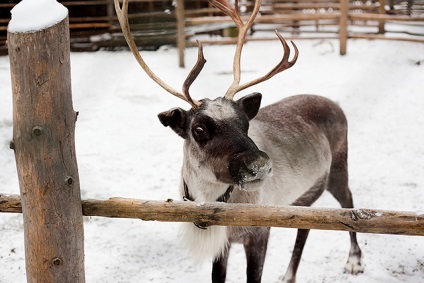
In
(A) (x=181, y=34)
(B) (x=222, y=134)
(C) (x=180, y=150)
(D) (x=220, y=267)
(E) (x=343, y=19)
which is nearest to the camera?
(B) (x=222, y=134)

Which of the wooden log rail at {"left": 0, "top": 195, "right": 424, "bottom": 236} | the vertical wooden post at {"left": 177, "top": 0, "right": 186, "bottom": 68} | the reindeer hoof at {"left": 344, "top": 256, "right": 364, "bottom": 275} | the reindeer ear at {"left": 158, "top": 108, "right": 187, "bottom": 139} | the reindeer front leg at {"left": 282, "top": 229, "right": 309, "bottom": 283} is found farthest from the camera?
the vertical wooden post at {"left": 177, "top": 0, "right": 186, "bottom": 68}

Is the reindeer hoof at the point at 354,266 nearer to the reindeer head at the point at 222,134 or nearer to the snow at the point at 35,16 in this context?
the reindeer head at the point at 222,134

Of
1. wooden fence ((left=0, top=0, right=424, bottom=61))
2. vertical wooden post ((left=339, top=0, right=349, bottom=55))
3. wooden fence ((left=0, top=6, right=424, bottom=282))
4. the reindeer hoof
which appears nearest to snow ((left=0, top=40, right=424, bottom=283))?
the reindeer hoof

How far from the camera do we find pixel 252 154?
8.93 ft

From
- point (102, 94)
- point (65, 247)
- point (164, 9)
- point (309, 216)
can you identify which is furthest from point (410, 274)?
point (164, 9)

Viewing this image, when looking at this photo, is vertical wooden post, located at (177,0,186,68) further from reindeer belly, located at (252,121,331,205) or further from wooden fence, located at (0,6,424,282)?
wooden fence, located at (0,6,424,282)

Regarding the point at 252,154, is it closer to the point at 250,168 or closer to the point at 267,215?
the point at 250,168

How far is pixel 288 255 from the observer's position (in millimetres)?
4555

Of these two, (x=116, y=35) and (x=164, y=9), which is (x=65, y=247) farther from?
(x=164, y=9)

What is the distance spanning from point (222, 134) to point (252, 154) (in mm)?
278

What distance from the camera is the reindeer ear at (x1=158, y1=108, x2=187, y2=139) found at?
3.10 m

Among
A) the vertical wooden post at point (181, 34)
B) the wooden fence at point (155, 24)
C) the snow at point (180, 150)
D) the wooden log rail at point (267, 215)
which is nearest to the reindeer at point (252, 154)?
the wooden log rail at point (267, 215)

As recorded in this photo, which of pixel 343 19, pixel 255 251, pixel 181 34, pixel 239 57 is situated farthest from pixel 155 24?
pixel 255 251

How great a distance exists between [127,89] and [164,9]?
204 inches
